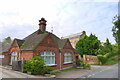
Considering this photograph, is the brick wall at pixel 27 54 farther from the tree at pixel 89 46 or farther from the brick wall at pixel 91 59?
the tree at pixel 89 46

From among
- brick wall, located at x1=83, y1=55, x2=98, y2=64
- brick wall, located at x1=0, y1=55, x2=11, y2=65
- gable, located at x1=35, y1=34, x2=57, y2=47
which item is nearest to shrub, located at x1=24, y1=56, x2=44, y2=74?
gable, located at x1=35, y1=34, x2=57, y2=47

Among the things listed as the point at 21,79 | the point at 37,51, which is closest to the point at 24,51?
the point at 37,51

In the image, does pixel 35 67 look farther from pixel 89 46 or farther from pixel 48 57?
pixel 89 46

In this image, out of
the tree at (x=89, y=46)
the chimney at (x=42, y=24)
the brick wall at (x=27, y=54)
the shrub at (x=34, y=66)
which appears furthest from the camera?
the tree at (x=89, y=46)

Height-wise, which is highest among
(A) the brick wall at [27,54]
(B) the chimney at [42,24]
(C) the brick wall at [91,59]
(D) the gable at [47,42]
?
(B) the chimney at [42,24]

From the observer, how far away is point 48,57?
13258mm

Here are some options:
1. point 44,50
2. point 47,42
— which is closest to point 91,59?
point 47,42

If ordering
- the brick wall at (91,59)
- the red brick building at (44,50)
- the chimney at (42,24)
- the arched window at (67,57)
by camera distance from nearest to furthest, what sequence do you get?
the red brick building at (44,50) → the arched window at (67,57) → the chimney at (42,24) → the brick wall at (91,59)

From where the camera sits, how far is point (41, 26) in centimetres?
1933

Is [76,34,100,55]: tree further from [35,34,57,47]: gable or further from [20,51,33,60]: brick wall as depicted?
[20,51,33,60]: brick wall

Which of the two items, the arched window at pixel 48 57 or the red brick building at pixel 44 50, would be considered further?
the arched window at pixel 48 57

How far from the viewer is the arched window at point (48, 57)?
42.0 ft

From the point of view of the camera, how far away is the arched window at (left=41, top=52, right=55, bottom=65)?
12.8 m

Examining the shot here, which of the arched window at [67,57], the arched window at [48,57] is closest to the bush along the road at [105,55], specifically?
the arched window at [67,57]
